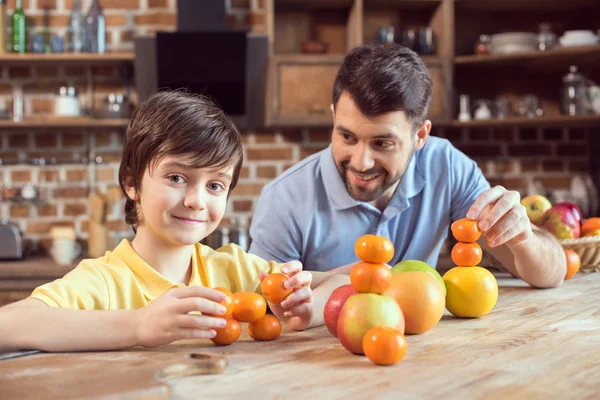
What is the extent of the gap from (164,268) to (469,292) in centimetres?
53

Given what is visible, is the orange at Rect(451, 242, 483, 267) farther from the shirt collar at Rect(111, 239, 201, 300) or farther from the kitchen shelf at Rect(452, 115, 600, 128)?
the kitchen shelf at Rect(452, 115, 600, 128)

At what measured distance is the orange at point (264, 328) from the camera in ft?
3.48

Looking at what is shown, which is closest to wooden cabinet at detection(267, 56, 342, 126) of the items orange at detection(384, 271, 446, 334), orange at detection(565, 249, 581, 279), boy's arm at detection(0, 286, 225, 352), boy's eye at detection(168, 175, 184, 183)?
orange at detection(565, 249, 581, 279)

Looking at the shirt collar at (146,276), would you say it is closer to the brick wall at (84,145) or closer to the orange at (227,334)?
the orange at (227,334)

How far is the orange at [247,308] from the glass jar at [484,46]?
8.81ft

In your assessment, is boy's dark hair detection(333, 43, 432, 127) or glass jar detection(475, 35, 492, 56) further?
glass jar detection(475, 35, 492, 56)

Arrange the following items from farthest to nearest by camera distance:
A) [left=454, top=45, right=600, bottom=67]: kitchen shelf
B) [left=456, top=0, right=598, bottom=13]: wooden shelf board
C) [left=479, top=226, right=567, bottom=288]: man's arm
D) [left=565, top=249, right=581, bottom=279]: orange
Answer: [left=456, top=0, right=598, bottom=13]: wooden shelf board < [left=454, top=45, right=600, bottom=67]: kitchen shelf < [left=565, top=249, right=581, bottom=279]: orange < [left=479, top=226, right=567, bottom=288]: man's arm

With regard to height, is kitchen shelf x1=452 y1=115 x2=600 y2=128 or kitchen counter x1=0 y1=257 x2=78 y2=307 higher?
kitchen shelf x1=452 y1=115 x2=600 y2=128

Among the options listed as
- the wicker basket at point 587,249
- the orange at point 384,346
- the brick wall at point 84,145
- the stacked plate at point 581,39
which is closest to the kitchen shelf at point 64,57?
the brick wall at point 84,145

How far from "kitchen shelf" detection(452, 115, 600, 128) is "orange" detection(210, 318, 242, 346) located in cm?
259

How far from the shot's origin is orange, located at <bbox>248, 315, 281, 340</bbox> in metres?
1.06

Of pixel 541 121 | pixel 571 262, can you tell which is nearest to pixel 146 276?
pixel 571 262

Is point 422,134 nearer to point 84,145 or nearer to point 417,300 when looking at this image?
point 417,300

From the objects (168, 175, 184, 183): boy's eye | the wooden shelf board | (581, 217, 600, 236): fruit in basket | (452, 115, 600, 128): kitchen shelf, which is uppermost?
the wooden shelf board
